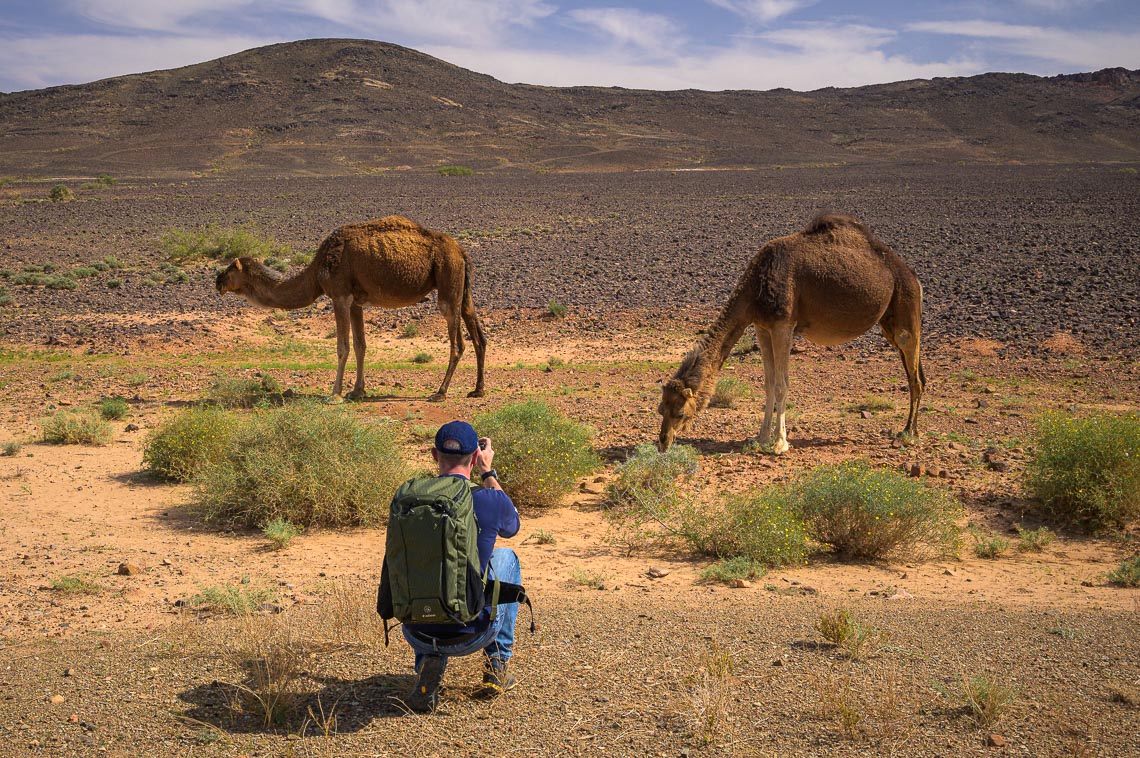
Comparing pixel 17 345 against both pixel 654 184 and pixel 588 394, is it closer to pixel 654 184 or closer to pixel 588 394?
pixel 588 394

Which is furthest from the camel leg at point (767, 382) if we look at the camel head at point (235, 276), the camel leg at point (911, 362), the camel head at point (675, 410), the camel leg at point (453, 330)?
the camel head at point (235, 276)

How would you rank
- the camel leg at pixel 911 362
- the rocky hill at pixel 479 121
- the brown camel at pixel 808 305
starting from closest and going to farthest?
the brown camel at pixel 808 305, the camel leg at pixel 911 362, the rocky hill at pixel 479 121

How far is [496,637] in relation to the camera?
5.20 m

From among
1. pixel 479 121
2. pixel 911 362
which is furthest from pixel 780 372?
pixel 479 121

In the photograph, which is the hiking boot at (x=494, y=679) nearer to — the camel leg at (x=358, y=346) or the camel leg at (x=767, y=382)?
the camel leg at (x=767, y=382)

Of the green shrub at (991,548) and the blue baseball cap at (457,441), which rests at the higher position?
the blue baseball cap at (457,441)

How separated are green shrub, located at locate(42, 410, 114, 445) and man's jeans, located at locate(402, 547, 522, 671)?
7533 mm

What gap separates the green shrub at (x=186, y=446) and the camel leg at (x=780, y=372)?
5944 millimetres

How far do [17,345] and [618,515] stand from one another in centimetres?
1346

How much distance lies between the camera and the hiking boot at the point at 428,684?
16.5 feet

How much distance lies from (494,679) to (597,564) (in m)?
2.68

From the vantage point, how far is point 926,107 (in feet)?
445

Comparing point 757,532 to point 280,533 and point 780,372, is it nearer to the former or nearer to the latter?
point 780,372

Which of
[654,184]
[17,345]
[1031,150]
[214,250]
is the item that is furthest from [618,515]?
[1031,150]
